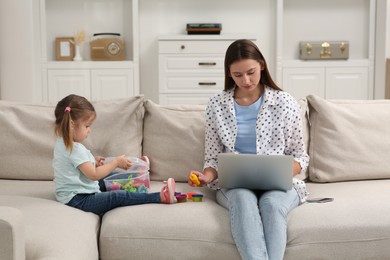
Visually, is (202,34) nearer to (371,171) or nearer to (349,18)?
(349,18)

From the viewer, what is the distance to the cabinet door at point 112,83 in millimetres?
5992

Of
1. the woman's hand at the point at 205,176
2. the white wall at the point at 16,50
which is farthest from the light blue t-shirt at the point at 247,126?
the white wall at the point at 16,50

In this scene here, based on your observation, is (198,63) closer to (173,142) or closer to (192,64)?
(192,64)

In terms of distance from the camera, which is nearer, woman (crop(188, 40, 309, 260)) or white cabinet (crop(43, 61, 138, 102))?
woman (crop(188, 40, 309, 260))

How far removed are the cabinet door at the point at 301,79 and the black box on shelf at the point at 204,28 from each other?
0.72 meters

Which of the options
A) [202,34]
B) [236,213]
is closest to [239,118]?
[236,213]

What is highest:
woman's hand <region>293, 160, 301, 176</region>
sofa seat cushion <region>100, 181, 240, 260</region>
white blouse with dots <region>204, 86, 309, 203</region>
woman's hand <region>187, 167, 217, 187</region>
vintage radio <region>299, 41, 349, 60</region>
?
vintage radio <region>299, 41, 349, 60</region>

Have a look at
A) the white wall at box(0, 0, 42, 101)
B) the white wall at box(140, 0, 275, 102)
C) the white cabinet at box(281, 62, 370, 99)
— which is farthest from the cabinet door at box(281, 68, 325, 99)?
the white wall at box(0, 0, 42, 101)

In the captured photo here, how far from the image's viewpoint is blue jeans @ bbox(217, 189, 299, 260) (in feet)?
7.08

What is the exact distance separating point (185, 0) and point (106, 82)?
1101mm

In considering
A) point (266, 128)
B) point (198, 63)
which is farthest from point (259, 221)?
point (198, 63)

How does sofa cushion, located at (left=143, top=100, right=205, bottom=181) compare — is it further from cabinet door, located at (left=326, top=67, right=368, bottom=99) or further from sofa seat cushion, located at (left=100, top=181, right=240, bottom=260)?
cabinet door, located at (left=326, top=67, right=368, bottom=99)

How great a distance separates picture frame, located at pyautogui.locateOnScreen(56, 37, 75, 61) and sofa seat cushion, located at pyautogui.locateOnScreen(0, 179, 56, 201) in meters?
3.34

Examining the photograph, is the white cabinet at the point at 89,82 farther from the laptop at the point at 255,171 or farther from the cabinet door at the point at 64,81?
the laptop at the point at 255,171
